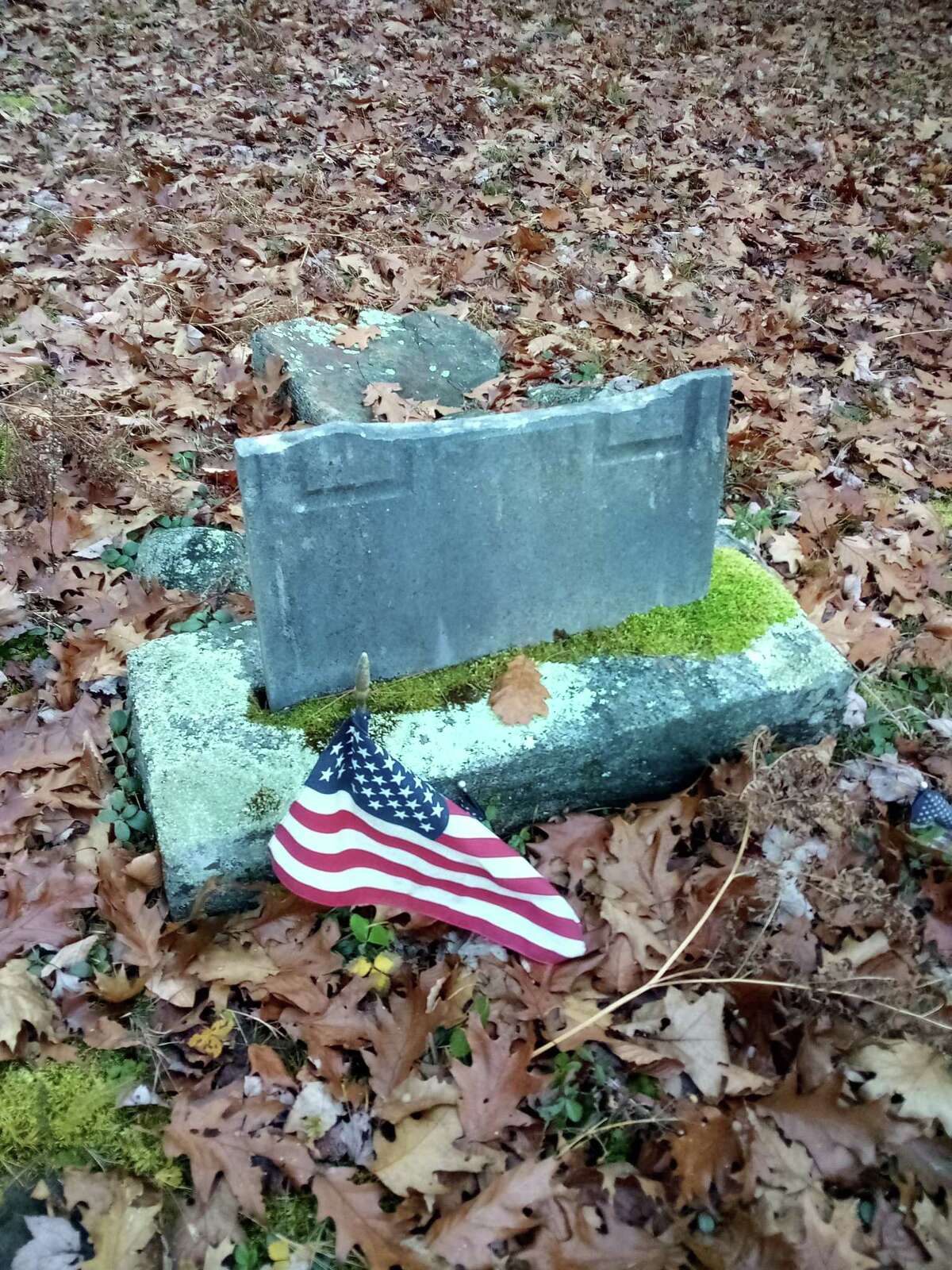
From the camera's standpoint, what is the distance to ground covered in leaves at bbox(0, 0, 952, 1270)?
81.7 inches

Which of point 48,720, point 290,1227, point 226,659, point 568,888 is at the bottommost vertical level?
point 290,1227

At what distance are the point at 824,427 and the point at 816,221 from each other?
3023 mm

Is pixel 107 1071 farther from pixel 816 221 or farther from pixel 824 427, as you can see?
pixel 816 221

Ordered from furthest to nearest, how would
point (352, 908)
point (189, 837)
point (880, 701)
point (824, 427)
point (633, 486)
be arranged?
point (824, 427), point (880, 701), point (633, 486), point (352, 908), point (189, 837)

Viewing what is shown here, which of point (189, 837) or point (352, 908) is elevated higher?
point (189, 837)

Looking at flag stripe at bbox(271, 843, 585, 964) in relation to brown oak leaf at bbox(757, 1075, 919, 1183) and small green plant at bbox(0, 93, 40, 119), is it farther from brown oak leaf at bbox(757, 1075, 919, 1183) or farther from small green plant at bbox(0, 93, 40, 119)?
small green plant at bbox(0, 93, 40, 119)

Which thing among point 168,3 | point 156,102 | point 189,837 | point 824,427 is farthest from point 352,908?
point 168,3

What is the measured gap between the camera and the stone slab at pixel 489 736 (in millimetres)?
2506

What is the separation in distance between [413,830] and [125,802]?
106cm

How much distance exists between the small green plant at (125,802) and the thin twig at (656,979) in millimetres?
1359

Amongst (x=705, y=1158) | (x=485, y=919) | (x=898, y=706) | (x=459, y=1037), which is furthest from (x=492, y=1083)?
(x=898, y=706)

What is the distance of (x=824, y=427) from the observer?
4.87 metres

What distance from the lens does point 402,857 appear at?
2.39 meters

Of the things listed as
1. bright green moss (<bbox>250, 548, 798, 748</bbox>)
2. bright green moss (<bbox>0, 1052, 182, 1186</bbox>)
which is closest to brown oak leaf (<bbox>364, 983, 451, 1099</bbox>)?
bright green moss (<bbox>0, 1052, 182, 1186</bbox>)
